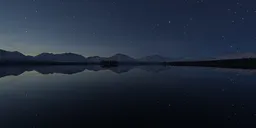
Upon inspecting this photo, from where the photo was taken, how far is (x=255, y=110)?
1634cm

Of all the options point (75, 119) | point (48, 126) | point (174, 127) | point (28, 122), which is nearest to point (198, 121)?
point (174, 127)

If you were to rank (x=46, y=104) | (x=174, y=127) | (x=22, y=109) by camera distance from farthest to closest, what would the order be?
1. (x=46, y=104)
2. (x=22, y=109)
3. (x=174, y=127)

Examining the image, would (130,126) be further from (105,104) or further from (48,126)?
(105,104)

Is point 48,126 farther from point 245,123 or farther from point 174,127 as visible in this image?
point 245,123

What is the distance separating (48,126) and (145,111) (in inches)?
230

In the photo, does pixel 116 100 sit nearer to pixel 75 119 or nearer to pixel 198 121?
pixel 75 119

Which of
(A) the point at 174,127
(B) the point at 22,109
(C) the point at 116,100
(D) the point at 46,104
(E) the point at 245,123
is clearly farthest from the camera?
(C) the point at 116,100

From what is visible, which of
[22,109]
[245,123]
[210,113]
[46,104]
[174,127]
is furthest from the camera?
[46,104]

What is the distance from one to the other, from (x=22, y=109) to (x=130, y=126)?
7.80 m

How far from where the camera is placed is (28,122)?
42.9 feet

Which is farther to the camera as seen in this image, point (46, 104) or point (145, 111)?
point (46, 104)

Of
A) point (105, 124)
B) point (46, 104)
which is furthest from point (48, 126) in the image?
point (46, 104)

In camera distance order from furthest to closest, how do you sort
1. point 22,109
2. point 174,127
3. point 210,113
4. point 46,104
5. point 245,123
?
point 46,104 → point 22,109 → point 210,113 → point 245,123 → point 174,127

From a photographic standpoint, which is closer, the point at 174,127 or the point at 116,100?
the point at 174,127
